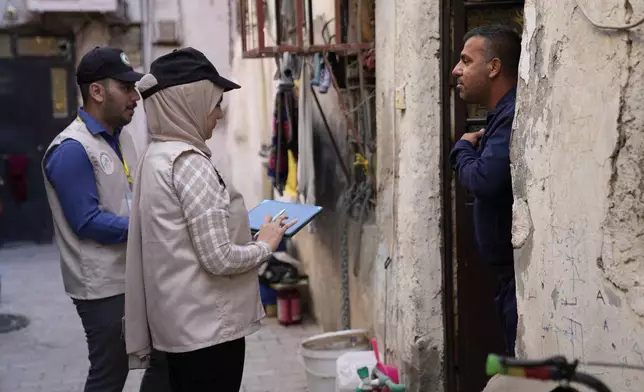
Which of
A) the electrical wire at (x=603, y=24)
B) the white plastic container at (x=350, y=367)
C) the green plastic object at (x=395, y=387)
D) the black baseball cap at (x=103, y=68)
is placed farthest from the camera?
the white plastic container at (x=350, y=367)

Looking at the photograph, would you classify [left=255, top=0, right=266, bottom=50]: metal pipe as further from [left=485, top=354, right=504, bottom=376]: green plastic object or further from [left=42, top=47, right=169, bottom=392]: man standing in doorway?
[left=485, top=354, right=504, bottom=376]: green plastic object

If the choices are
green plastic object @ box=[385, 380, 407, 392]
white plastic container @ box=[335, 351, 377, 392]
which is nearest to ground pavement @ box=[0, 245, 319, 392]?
white plastic container @ box=[335, 351, 377, 392]

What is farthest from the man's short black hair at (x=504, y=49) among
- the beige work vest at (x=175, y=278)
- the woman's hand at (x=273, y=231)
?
the beige work vest at (x=175, y=278)

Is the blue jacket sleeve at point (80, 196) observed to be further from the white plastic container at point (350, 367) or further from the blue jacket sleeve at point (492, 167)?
the white plastic container at point (350, 367)

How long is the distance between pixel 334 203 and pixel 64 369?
2.35 metres

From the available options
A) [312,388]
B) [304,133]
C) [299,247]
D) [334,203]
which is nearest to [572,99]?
[312,388]

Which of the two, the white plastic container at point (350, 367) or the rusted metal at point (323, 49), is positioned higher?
the rusted metal at point (323, 49)

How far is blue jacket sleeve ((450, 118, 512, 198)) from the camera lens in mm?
2746

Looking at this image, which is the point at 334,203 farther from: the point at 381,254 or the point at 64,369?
the point at 64,369

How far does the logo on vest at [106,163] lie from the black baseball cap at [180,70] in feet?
1.92

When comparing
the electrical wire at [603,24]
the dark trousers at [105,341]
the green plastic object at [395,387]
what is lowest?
the green plastic object at [395,387]

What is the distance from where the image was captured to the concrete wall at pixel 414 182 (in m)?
3.97

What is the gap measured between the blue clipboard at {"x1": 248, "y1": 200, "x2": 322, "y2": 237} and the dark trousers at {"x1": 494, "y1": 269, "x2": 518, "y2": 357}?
83cm

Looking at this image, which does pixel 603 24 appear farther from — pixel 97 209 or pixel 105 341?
pixel 105 341
